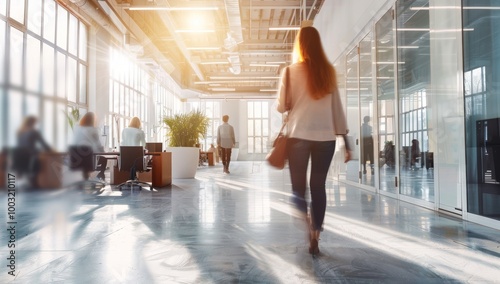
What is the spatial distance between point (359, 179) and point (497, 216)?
3531 mm

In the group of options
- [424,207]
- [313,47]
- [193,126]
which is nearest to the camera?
[313,47]

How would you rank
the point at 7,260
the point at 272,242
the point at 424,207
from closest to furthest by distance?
the point at 7,260, the point at 272,242, the point at 424,207

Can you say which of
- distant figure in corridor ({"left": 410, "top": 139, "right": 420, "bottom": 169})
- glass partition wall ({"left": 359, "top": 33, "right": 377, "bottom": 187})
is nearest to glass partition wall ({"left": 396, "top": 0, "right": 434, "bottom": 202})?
distant figure in corridor ({"left": 410, "top": 139, "right": 420, "bottom": 169})

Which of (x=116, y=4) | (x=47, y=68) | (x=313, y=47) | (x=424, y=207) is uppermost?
(x=116, y=4)

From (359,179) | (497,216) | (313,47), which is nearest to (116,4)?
(359,179)

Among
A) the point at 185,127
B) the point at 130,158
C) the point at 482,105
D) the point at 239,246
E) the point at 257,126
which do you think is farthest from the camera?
the point at 257,126

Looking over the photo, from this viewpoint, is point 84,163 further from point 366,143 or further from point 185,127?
point 366,143

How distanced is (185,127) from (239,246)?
5883 millimetres

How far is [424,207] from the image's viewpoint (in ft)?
13.5

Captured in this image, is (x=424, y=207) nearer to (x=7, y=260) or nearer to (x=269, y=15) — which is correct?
(x=7, y=260)

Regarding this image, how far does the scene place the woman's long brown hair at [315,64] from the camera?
2.18 meters

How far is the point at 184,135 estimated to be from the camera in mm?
8039

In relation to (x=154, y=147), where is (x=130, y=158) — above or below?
below

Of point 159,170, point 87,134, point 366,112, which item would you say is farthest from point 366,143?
point 87,134
